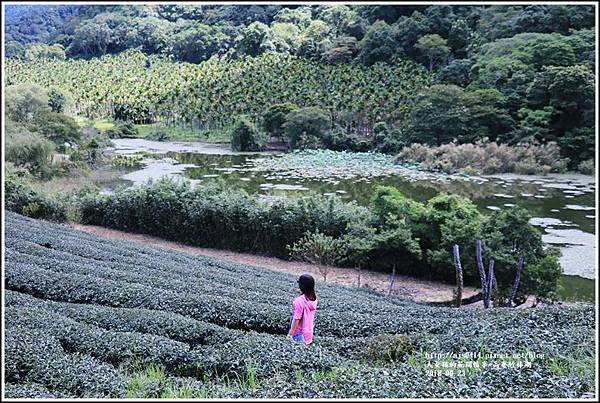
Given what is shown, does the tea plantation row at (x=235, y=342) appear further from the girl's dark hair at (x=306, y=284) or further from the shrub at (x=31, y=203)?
the shrub at (x=31, y=203)

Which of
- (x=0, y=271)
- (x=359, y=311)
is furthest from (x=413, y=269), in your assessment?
(x=0, y=271)

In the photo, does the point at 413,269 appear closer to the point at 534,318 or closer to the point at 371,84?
the point at 534,318

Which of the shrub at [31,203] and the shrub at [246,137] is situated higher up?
the shrub at [246,137]

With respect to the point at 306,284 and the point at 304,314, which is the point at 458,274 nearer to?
the point at 304,314

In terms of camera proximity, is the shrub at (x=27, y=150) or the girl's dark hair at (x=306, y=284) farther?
the shrub at (x=27, y=150)

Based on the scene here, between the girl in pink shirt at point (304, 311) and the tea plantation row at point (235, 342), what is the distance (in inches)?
7.1

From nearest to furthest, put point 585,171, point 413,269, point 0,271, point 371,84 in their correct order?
point 0,271
point 413,269
point 585,171
point 371,84

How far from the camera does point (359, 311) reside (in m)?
9.48

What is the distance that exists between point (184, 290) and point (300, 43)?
6949 centimetres

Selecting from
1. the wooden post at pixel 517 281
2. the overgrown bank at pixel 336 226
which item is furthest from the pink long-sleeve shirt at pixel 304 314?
the overgrown bank at pixel 336 226

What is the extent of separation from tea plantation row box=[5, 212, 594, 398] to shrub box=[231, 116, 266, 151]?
3737 centimetres

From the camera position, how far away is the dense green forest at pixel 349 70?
137 ft

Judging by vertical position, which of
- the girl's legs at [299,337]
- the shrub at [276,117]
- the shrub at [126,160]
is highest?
the shrub at [276,117]

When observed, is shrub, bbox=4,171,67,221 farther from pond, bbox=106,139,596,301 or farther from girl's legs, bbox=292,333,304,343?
girl's legs, bbox=292,333,304,343
